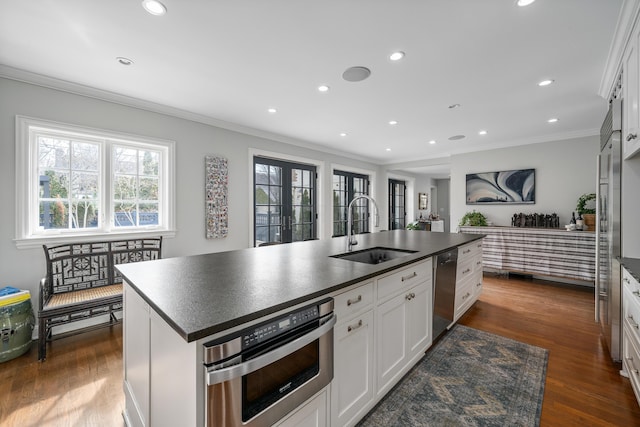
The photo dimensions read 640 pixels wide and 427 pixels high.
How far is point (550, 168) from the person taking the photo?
4.79 m

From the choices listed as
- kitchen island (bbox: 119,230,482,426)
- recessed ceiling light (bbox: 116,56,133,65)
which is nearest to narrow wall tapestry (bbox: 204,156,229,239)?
recessed ceiling light (bbox: 116,56,133,65)

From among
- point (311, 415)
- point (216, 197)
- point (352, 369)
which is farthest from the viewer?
point (216, 197)

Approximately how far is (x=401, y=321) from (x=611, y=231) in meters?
1.95

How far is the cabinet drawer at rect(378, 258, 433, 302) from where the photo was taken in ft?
5.32

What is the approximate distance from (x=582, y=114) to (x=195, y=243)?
5.62m

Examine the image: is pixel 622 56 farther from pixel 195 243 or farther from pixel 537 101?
pixel 195 243

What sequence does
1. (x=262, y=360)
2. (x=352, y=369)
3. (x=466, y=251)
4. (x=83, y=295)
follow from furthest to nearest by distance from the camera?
(x=466, y=251) → (x=83, y=295) → (x=352, y=369) → (x=262, y=360)

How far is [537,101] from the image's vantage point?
328 cm

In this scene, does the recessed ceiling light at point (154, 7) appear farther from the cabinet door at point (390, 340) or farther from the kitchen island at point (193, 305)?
the cabinet door at point (390, 340)

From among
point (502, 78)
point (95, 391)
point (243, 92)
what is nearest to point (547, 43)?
point (502, 78)

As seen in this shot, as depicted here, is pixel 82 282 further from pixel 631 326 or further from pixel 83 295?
pixel 631 326

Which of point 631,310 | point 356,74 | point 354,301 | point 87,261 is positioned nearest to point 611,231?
point 631,310

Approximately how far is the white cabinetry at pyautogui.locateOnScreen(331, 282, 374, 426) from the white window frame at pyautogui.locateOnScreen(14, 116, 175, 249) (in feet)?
9.78

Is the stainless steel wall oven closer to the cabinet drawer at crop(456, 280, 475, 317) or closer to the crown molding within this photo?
the cabinet drawer at crop(456, 280, 475, 317)
